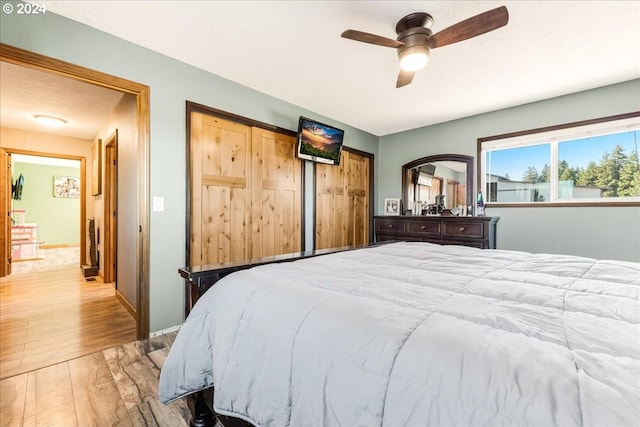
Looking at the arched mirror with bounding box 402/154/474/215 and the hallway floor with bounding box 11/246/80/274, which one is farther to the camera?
the hallway floor with bounding box 11/246/80/274

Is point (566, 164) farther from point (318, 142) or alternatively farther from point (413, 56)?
point (318, 142)

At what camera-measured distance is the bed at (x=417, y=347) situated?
53 centimetres

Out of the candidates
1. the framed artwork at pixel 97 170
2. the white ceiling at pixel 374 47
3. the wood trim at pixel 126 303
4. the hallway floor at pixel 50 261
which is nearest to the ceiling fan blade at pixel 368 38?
the white ceiling at pixel 374 47

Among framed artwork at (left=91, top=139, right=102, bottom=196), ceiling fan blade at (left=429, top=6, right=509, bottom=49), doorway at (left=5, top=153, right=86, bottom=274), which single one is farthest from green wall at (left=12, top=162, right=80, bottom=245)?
ceiling fan blade at (left=429, top=6, right=509, bottom=49)

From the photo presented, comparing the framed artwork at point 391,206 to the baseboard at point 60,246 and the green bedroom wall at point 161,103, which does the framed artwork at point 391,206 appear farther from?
the baseboard at point 60,246

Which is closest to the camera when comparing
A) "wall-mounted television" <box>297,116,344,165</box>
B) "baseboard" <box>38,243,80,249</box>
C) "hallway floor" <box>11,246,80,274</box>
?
"wall-mounted television" <box>297,116,344,165</box>

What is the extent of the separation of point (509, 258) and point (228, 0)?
2594 millimetres

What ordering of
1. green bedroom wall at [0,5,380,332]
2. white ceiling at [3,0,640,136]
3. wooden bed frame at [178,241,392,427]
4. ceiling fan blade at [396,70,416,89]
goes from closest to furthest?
wooden bed frame at [178,241,392,427] < white ceiling at [3,0,640,136] < green bedroom wall at [0,5,380,332] < ceiling fan blade at [396,70,416,89]

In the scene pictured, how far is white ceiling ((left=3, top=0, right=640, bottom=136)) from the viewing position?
6.41 ft

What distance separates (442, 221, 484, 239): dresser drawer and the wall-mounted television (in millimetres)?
1875

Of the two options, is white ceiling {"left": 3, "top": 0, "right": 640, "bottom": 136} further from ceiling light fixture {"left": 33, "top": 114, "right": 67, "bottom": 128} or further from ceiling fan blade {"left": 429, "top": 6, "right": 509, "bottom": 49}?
ceiling light fixture {"left": 33, "top": 114, "right": 67, "bottom": 128}

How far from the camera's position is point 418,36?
200 centimetres

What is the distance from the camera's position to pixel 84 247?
5145 mm

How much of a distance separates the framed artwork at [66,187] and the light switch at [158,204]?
8324 mm
